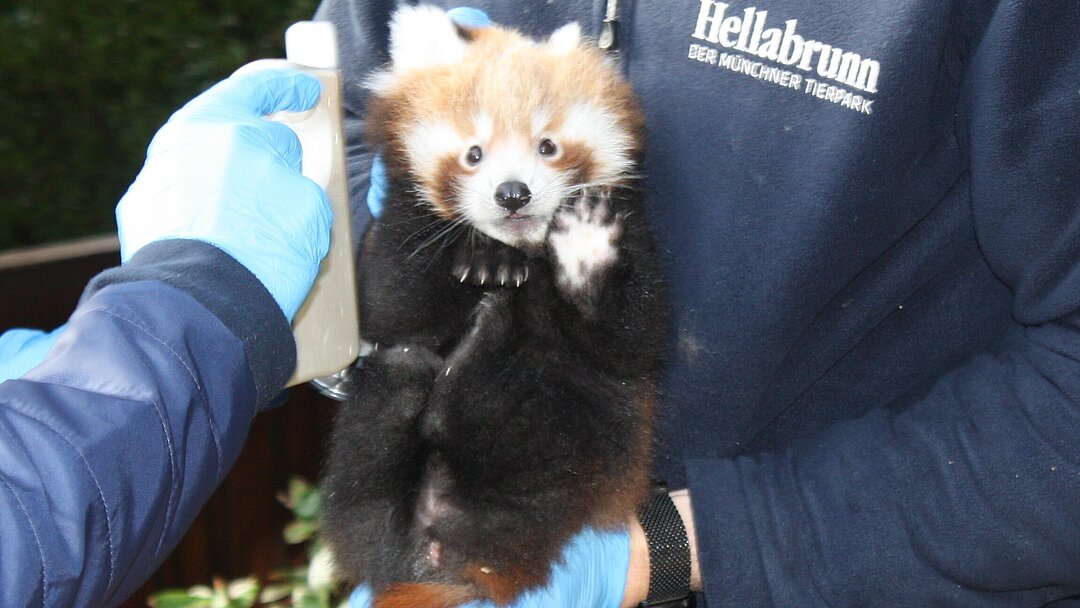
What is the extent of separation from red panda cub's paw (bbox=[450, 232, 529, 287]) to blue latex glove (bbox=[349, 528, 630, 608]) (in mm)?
521

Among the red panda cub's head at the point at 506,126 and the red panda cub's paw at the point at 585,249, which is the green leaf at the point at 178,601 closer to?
the red panda cub's head at the point at 506,126

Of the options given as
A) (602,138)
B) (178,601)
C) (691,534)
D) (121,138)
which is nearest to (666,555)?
(691,534)

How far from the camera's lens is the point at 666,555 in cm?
181

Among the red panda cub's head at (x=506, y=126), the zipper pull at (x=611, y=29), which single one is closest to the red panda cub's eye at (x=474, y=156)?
the red panda cub's head at (x=506, y=126)

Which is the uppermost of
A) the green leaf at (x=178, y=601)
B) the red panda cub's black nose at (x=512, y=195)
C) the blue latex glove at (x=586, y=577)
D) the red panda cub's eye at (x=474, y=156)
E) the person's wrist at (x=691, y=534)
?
the red panda cub's eye at (x=474, y=156)

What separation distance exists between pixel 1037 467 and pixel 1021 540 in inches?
5.0

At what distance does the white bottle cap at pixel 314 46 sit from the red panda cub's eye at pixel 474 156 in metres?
0.32

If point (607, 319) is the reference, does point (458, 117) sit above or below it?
above

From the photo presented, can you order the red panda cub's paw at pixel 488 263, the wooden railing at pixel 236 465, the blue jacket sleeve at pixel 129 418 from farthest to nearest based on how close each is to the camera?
the wooden railing at pixel 236 465, the red panda cub's paw at pixel 488 263, the blue jacket sleeve at pixel 129 418

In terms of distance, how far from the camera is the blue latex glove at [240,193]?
1633mm

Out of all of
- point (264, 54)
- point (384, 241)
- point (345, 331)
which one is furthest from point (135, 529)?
point (264, 54)

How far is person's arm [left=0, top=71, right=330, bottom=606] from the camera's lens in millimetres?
1154

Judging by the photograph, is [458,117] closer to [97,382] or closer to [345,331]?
[345,331]

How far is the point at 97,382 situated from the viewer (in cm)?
124
